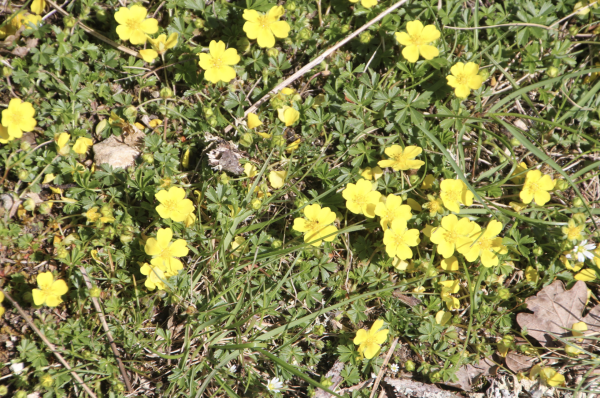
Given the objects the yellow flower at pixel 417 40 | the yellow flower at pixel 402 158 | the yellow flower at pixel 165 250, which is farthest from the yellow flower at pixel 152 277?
the yellow flower at pixel 417 40

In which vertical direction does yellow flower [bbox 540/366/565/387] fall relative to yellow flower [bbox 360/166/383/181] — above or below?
below

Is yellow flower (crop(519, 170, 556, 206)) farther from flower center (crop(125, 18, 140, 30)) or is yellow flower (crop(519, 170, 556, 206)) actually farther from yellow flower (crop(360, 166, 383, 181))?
flower center (crop(125, 18, 140, 30))

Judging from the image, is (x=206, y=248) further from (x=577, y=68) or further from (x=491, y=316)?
(x=577, y=68)

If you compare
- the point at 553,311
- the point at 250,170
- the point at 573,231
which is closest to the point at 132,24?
the point at 250,170

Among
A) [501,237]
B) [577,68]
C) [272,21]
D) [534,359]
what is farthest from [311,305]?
[577,68]

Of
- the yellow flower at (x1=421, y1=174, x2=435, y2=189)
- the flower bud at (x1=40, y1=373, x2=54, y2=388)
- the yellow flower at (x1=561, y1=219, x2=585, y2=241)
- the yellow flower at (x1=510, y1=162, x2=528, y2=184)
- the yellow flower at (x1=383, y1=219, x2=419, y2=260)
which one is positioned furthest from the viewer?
the yellow flower at (x1=510, y1=162, x2=528, y2=184)

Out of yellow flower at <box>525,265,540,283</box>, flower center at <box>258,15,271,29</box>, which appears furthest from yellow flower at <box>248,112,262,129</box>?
yellow flower at <box>525,265,540,283</box>

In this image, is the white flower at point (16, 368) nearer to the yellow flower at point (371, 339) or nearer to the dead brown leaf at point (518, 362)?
the yellow flower at point (371, 339)
